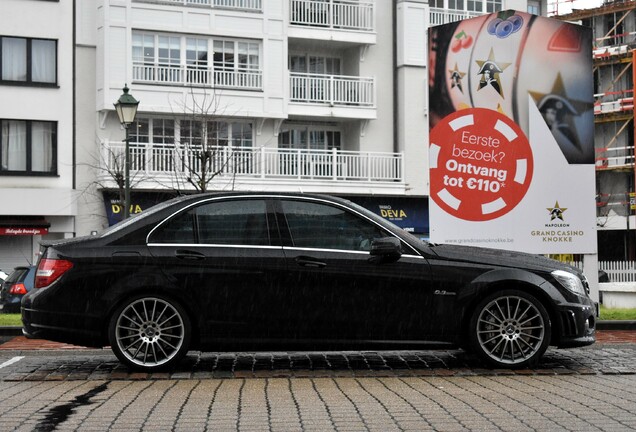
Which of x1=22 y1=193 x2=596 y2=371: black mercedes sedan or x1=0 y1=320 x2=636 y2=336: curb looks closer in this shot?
x1=22 y1=193 x2=596 y2=371: black mercedes sedan

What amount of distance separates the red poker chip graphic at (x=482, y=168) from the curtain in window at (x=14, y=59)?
26.6 m

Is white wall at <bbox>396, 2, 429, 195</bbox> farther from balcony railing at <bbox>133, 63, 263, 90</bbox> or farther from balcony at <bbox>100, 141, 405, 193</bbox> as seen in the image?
balcony railing at <bbox>133, 63, 263, 90</bbox>

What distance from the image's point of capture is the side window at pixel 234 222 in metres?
9.78

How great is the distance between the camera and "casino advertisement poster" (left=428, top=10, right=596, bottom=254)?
1598 cm

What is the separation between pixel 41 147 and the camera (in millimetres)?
39656

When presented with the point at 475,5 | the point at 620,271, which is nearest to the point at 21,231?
the point at 620,271

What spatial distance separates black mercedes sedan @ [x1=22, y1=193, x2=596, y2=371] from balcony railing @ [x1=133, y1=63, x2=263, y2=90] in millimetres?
30563

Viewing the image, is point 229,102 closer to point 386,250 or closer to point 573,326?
point 386,250

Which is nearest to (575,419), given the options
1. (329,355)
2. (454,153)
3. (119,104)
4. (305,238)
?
(305,238)

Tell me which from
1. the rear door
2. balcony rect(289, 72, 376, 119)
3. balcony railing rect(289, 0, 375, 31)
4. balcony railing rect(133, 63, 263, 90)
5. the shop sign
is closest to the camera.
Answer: the rear door

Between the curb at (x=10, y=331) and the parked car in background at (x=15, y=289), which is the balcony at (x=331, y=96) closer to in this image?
the parked car in background at (x=15, y=289)

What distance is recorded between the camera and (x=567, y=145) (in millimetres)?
Result: 16141

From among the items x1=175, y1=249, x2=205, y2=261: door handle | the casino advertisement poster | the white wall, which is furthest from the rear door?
the white wall

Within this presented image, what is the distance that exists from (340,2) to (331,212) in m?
35.0
